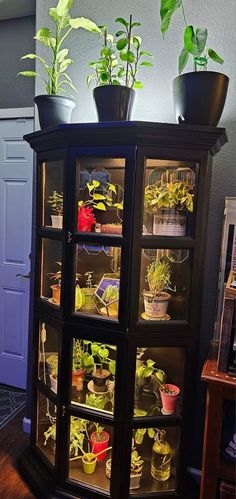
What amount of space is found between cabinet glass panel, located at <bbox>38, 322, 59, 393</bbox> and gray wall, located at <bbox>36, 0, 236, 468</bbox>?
725 millimetres

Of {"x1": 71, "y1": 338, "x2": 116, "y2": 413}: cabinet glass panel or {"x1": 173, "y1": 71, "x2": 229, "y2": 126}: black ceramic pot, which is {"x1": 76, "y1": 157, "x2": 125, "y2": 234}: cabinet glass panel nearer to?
{"x1": 173, "y1": 71, "x2": 229, "y2": 126}: black ceramic pot

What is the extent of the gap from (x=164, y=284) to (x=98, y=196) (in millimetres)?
499

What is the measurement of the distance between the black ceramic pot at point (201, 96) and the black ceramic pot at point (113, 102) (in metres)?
0.22

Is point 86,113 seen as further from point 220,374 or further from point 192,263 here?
point 220,374

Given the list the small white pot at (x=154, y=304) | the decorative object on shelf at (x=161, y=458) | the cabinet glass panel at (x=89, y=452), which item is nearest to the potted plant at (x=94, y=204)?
the small white pot at (x=154, y=304)

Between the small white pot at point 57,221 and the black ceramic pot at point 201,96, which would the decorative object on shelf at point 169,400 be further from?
the black ceramic pot at point 201,96

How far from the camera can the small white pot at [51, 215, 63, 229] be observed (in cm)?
166

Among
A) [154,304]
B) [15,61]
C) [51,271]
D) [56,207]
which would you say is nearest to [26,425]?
[51,271]

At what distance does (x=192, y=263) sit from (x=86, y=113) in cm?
104

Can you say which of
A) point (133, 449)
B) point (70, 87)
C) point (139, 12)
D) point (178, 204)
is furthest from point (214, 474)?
point (139, 12)

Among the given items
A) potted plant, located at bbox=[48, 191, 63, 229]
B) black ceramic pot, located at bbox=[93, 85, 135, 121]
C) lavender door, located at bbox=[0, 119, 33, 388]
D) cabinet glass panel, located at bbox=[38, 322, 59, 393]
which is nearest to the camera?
black ceramic pot, located at bbox=[93, 85, 135, 121]

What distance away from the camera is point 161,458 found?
1.64 m

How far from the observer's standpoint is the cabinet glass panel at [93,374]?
5.38ft

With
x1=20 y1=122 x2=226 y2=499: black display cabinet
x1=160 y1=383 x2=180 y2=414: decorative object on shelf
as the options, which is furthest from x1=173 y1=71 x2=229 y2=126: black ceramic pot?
x1=160 y1=383 x2=180 y2=414: decorative object on shelf
